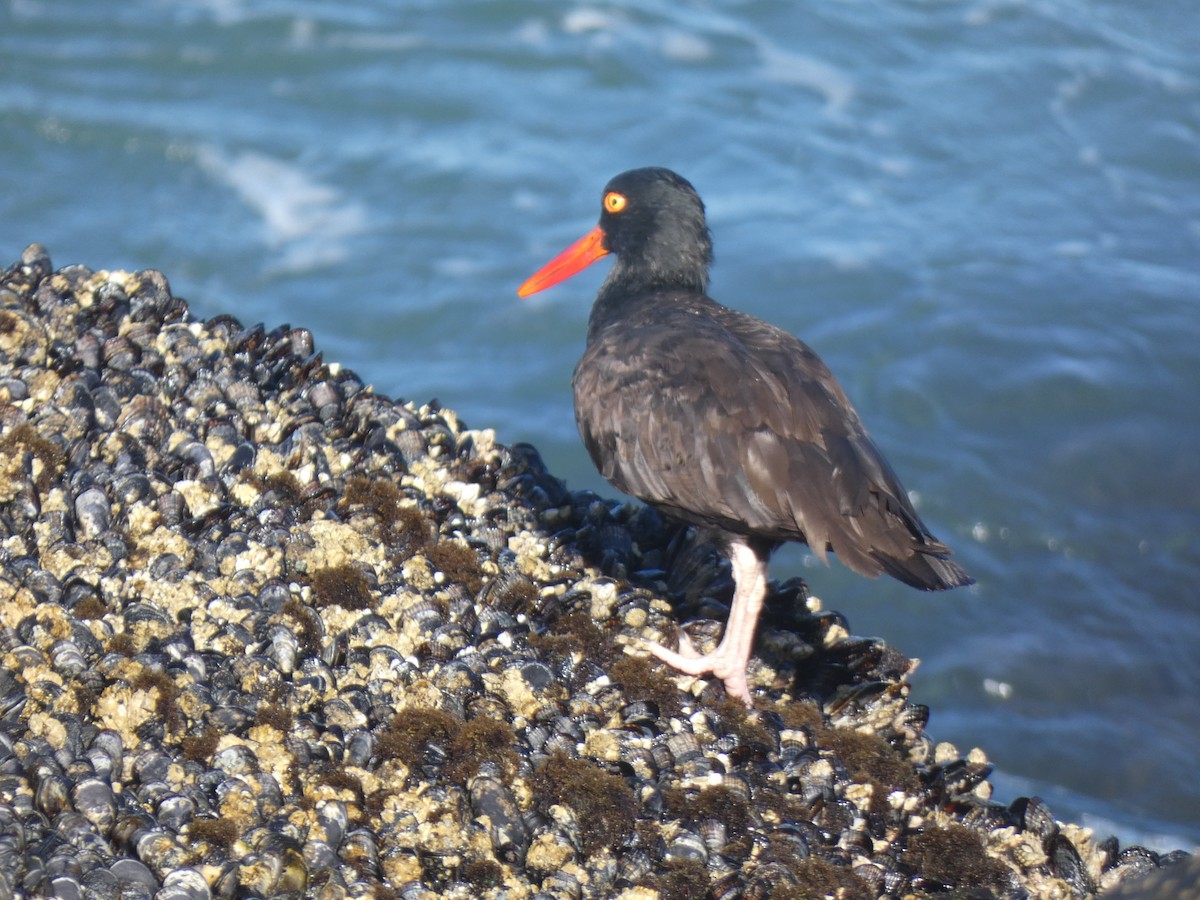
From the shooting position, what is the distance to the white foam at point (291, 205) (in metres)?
10.6

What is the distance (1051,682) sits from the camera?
22.2ft

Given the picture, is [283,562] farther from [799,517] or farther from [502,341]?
[502,341]

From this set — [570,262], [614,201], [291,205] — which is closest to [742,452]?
[614,201]

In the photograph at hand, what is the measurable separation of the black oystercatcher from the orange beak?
0.99 meters

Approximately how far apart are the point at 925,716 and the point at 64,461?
3228 mm

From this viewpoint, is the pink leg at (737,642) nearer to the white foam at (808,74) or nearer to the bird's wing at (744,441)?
the bird's wing at (744,441)

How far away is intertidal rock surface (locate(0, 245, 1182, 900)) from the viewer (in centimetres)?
325

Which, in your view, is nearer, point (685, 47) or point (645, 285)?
point (645, 285)

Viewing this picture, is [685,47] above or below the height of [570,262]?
above

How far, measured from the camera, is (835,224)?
1100 cm

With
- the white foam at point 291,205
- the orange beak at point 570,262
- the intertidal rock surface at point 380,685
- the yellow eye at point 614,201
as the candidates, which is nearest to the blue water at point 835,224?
the white foam at point 291,205

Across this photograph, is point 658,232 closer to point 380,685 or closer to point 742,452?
point 742,452

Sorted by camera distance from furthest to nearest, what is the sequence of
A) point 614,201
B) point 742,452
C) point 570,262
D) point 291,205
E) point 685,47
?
point 685,47, point 291,205, point 570,262, point 614,201, point 742,452

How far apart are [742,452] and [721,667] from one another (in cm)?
75
